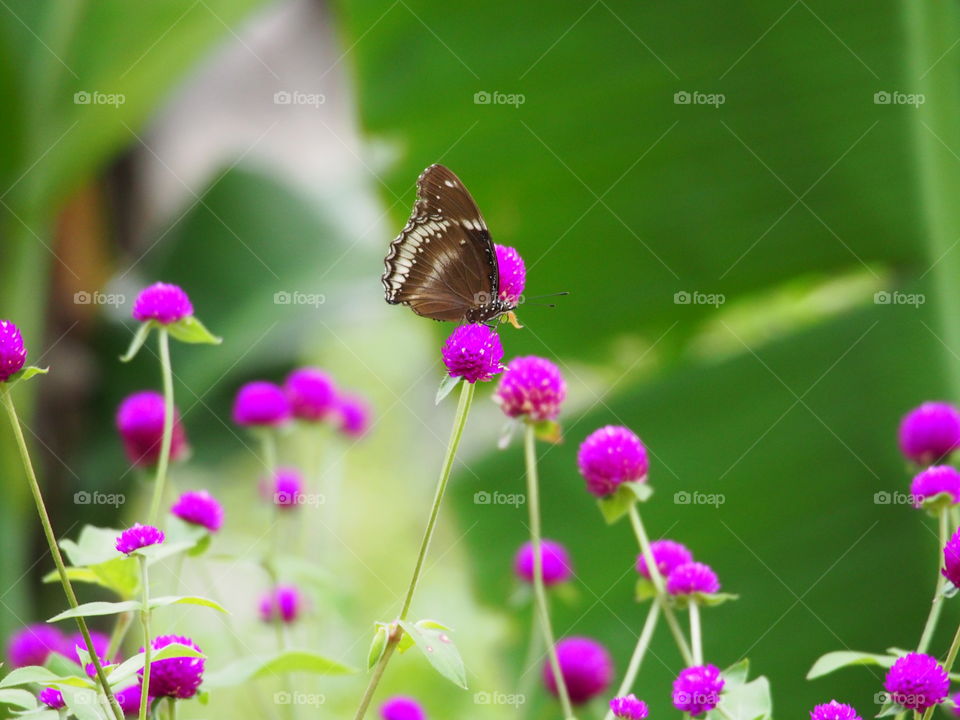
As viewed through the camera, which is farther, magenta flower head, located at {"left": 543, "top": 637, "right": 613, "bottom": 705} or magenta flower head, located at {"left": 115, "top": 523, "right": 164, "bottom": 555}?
magenta flower head, located at {"left": 543, "top": 637, "right": 613, "bottom": 705}

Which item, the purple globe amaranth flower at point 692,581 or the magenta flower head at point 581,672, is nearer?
the purple globe amaranth flower at point 692,581

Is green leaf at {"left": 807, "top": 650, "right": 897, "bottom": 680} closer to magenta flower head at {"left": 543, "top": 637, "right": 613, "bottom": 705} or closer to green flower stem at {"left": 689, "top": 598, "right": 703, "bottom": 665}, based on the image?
green flower stem at {"left": 689, "top": 598, "right": 703, "bottom": 665}

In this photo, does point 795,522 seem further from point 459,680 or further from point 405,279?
point 459,680

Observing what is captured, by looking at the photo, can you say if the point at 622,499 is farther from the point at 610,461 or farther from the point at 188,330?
the point at 188,330

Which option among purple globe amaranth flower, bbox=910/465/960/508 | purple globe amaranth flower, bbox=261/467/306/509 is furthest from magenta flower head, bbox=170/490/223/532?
purple globe amaranth flower, bbox=910/465/960/508

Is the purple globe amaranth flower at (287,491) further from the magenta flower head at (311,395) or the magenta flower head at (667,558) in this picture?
the magenta flower head at (667,558)

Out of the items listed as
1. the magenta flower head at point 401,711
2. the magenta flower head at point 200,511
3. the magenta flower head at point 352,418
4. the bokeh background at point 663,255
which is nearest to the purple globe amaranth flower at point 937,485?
the magenta flower head at point 401,711

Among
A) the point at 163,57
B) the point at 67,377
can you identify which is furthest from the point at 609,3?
the point at 67,377

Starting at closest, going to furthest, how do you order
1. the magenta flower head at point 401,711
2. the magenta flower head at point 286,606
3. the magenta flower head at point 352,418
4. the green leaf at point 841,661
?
the green leaf at point 841,661
the magenta flower head at point 401,711
the magenta flower head at point 286,606
the magenta flower head at point 352,418
